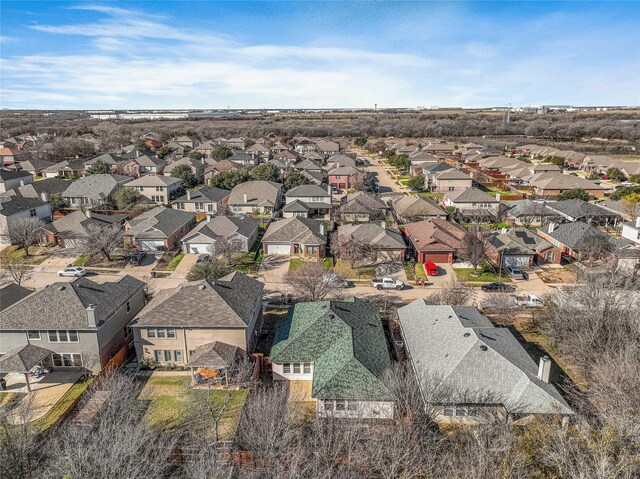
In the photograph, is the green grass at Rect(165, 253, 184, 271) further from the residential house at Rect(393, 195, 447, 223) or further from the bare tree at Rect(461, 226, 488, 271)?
the bare tree at Rect(461, 226, 488, 271)

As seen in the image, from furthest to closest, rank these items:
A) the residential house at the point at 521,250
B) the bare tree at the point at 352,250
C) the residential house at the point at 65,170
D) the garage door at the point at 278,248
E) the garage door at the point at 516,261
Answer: the residential house at the point at 65,170
the garage door at the point at 278,248
the garage door at the point at 516,261
the residential house at the point at 521,250
the bare tree at the point at 352,250

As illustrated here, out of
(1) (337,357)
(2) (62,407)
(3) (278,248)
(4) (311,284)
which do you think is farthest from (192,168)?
(1) (337,357)

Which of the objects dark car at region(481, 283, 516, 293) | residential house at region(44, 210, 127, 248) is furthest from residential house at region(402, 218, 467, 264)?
residential house at region(44, 210, 127, 248)

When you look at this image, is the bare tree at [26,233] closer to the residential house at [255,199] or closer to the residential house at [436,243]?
the residential house at [255,199]

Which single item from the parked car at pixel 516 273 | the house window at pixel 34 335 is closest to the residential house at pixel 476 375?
the parked car at pixel 516 273

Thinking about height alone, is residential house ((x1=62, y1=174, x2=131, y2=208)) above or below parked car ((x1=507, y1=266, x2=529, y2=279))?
above

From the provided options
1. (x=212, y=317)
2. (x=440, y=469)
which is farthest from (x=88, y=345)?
(x=440, y=469)

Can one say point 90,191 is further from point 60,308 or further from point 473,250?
point 473,250
